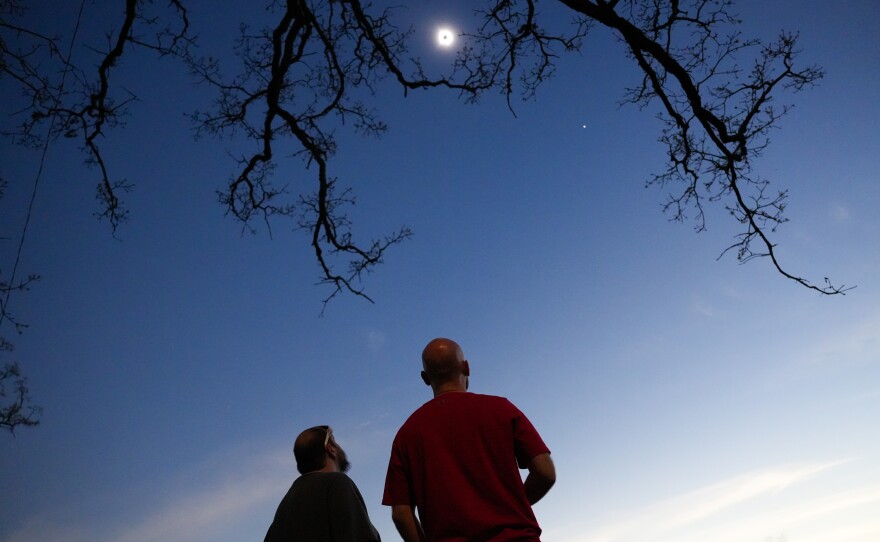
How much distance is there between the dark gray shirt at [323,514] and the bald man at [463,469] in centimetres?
69

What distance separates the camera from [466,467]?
1.77 metres

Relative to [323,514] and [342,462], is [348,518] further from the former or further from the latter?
[342,462]

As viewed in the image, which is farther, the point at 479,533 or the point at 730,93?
the point at 730,93

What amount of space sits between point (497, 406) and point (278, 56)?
392 cm

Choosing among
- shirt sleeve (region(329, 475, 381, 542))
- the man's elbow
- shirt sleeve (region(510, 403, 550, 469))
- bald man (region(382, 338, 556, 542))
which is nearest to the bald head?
bald man (region(382, 338, 556, 542))

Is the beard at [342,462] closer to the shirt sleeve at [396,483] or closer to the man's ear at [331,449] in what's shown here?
the man's ear at [331,449]

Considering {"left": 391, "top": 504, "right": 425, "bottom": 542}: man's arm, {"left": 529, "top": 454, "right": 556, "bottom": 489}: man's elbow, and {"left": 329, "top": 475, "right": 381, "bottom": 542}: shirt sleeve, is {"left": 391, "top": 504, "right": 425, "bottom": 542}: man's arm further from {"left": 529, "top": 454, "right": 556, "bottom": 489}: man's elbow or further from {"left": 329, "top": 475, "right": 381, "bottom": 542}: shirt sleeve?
{"left": 329, "top": 475, "right": 381, "bottom": 542}: shirt sleeve

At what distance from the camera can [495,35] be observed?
4934mm

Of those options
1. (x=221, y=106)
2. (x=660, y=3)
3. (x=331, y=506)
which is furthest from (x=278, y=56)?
(x=331, y=506)

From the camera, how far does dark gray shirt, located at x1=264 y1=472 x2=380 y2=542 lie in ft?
7.97

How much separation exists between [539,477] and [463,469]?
257 mm

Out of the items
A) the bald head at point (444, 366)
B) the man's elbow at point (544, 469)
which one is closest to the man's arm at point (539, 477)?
the man's elbow at point (544, 469)

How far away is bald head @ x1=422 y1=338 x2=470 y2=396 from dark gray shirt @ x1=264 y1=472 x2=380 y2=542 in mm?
891

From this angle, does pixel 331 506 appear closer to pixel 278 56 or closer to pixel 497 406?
pixel 497 406
